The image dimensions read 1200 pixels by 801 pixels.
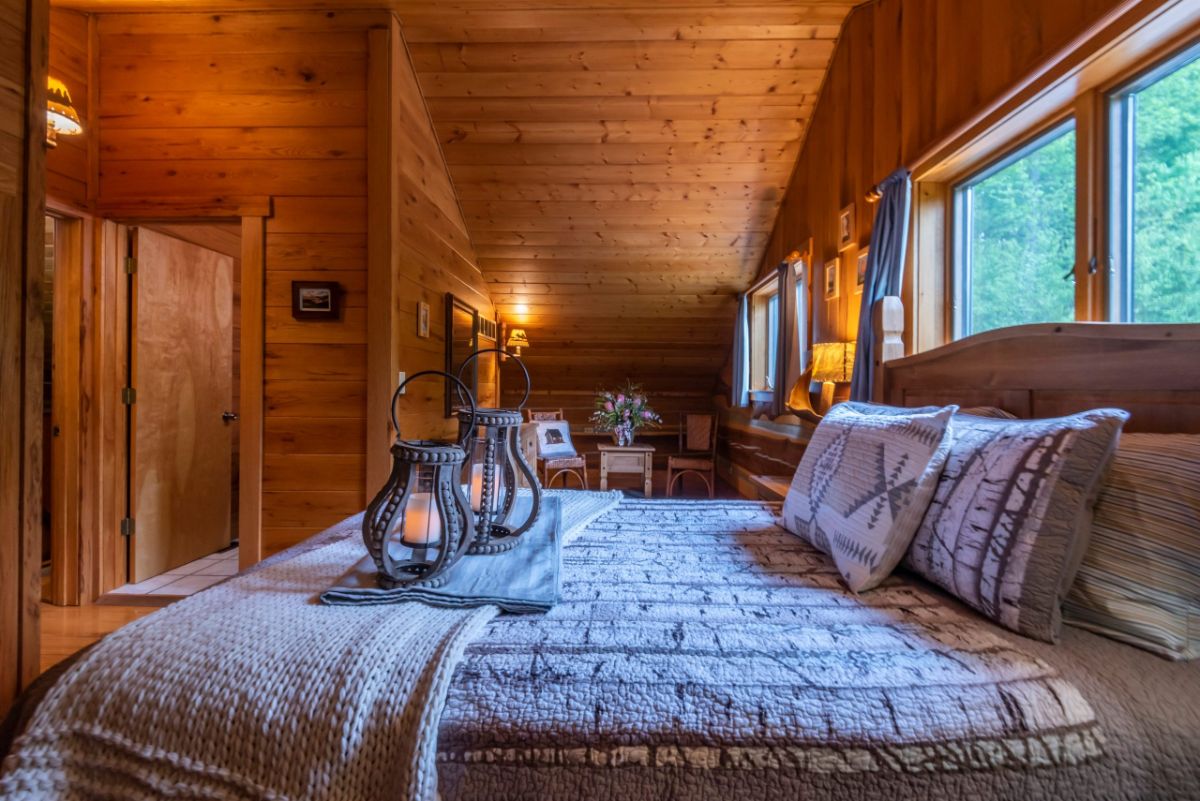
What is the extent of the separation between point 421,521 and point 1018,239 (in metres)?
2.19

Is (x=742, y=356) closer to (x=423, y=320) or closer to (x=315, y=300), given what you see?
(x=423, y=320)

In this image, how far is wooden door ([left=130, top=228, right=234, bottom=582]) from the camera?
267 centimetres

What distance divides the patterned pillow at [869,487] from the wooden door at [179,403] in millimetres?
3218

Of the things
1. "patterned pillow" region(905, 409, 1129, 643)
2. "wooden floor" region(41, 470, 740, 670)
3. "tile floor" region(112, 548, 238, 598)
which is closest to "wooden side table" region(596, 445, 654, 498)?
"tile floor" region(112, 548, 238, 598)

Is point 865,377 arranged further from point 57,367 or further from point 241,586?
point 57,367

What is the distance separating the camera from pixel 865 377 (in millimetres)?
2164

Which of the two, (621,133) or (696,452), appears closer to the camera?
(621,133)

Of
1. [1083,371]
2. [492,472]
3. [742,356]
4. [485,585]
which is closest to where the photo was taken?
[485,585]

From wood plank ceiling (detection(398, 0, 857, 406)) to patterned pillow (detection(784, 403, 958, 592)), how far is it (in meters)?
2.59

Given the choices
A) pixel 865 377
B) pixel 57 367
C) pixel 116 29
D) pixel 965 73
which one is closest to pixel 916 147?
pixel 965 73

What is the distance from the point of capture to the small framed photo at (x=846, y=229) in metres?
2.67

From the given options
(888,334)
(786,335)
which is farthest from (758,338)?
(888,334)

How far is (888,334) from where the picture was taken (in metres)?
2.06

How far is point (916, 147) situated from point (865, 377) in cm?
101
